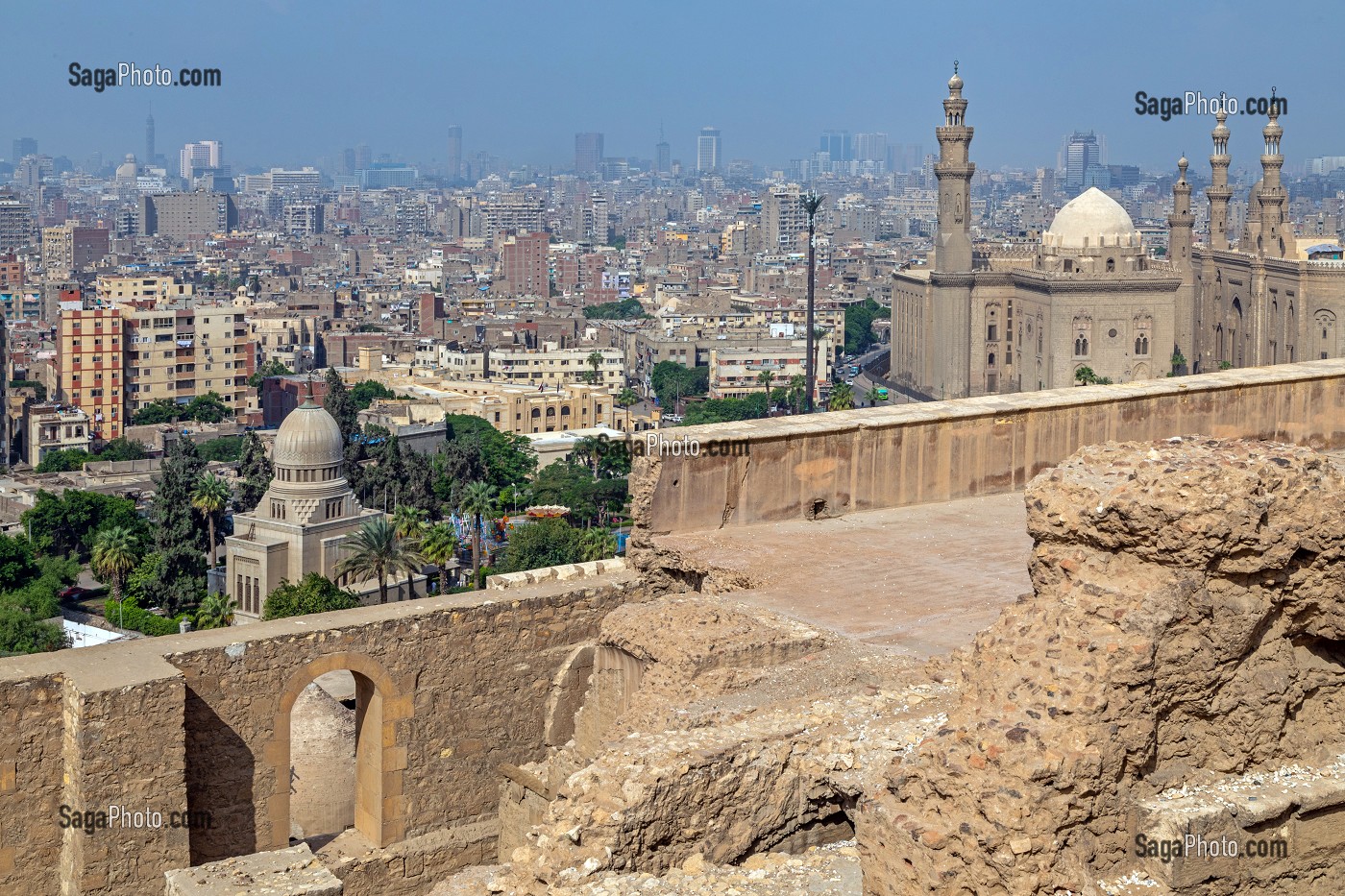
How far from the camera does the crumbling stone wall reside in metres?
3.83

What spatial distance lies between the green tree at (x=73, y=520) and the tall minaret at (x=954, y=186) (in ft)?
107

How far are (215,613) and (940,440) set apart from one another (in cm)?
2193

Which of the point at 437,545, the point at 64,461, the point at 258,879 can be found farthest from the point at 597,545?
the point at 258,879

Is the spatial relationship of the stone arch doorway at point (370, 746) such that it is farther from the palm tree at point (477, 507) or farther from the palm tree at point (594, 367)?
the palm tree at point (594, 367)

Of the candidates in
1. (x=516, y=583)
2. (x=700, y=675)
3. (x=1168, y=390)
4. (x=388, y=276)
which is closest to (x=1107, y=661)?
(x=700, y=675)

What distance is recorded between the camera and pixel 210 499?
35.4 metres

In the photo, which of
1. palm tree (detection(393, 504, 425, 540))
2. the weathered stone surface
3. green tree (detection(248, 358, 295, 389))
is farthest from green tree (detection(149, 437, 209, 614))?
green tree (detection(248, 358, 295, 389))

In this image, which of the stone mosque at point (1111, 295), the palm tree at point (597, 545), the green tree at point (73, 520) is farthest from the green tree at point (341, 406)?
the stone mosque at point (1111, 295)

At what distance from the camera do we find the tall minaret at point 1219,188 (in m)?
64.2

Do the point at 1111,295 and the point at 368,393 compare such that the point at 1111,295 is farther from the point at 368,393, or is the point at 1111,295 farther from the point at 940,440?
the point at 940,440

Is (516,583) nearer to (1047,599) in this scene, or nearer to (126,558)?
(1047,599)

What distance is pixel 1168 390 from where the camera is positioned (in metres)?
8.27

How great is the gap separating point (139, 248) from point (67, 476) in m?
114

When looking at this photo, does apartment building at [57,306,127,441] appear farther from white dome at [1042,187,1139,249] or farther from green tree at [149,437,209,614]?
white dome at [1042,187,1139,249]
